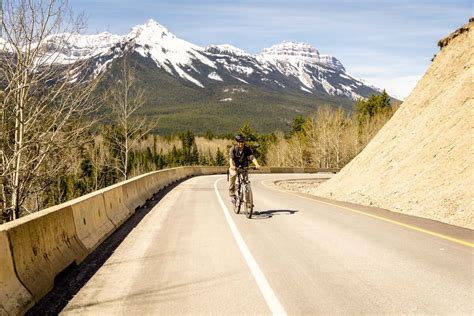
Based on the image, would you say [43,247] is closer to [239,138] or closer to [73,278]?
[73,278]

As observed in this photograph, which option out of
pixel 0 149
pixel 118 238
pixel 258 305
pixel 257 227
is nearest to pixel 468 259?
pixel 258 305

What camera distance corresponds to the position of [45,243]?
6188mm

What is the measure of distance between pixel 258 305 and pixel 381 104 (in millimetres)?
105121

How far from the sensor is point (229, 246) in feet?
27.8

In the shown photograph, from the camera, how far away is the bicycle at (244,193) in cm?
1252

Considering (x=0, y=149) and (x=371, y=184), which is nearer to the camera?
(x=0, y=149)

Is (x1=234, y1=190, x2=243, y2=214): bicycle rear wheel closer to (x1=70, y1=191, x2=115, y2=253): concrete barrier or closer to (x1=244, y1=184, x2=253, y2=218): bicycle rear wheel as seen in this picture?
(x1=244, y1=184, x2=253, y2=218): bicycle rear wheel

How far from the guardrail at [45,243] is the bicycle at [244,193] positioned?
3289 mm

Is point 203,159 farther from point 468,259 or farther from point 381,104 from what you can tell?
point 468,259

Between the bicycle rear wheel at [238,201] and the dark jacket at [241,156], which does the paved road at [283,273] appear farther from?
the dark jacket at [241,156]

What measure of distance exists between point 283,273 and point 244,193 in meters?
6.60

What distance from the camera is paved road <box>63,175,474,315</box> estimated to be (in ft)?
16.5

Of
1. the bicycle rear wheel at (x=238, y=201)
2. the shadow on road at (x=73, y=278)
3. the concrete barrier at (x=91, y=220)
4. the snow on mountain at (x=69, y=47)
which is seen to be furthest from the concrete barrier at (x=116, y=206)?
the snow on mountain at (x=69, y=47)

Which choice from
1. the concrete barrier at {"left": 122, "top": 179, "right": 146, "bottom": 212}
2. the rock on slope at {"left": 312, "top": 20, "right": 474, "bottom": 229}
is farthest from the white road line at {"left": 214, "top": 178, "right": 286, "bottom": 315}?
the concrete barrier at {"left": 122, "top": 179, "right": 146, "bottom": 212}
